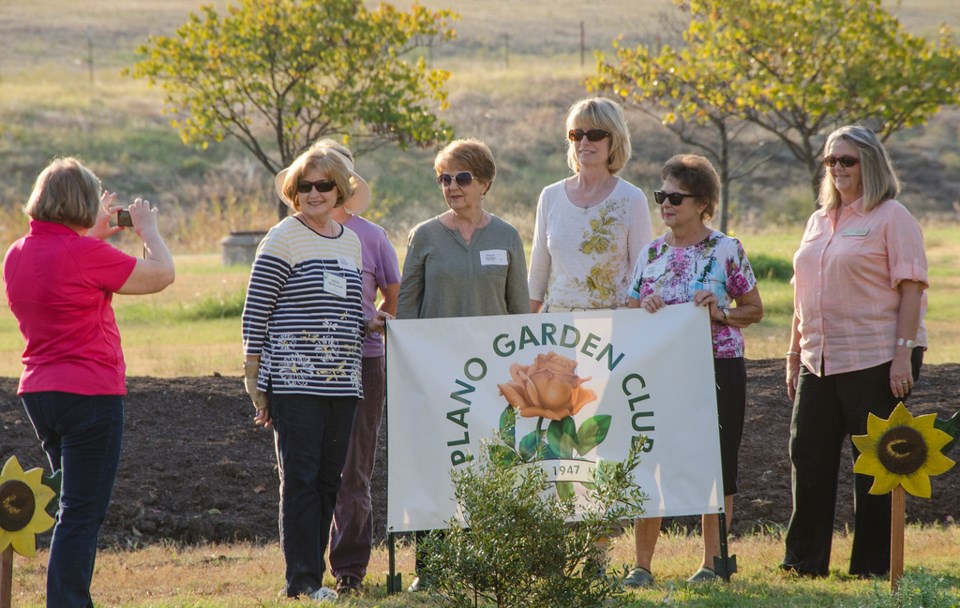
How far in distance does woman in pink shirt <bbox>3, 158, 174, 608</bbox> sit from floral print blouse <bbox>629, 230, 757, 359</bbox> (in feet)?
7.81

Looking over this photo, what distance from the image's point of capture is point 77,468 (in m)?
5.01

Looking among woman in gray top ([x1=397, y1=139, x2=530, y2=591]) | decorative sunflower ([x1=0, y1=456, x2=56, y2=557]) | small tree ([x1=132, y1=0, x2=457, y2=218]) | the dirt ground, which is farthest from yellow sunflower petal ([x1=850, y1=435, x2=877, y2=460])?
small tree ([x1=132, y1=0, x2=457, y2=218])

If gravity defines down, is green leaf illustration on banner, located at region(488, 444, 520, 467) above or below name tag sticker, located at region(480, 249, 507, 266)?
below

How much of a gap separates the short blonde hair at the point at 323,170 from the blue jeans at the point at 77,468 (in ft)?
4.22

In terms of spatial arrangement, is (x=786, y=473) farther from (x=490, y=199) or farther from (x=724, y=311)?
(x=490, y=199)

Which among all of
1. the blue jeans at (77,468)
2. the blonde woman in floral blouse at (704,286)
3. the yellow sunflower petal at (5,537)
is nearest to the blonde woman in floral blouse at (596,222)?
the blonde woman in floral blouse at (704,286)

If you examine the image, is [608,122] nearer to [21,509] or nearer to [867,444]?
Result: [867,444]

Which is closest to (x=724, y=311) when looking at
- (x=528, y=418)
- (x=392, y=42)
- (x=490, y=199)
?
Answer: (x=528, y=418)

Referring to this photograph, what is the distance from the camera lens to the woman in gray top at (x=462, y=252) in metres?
5.99

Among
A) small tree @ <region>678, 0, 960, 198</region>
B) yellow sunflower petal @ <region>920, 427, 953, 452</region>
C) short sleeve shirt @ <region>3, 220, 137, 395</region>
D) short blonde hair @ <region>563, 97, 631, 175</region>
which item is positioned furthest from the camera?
small tree @ <region>678, 0, 960, 198</region>

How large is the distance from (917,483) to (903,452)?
141 millimetres

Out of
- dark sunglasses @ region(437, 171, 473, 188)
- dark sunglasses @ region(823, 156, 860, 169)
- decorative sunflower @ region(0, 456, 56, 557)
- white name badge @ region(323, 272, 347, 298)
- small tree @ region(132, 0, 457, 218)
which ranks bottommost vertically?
decorative sunflower @ region(0, 456, 56, 557)

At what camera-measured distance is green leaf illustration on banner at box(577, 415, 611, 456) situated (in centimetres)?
588

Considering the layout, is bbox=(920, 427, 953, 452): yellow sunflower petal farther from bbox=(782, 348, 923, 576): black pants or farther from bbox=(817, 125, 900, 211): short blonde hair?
bbox=(817, 125, 900, 211): short blonde hair
